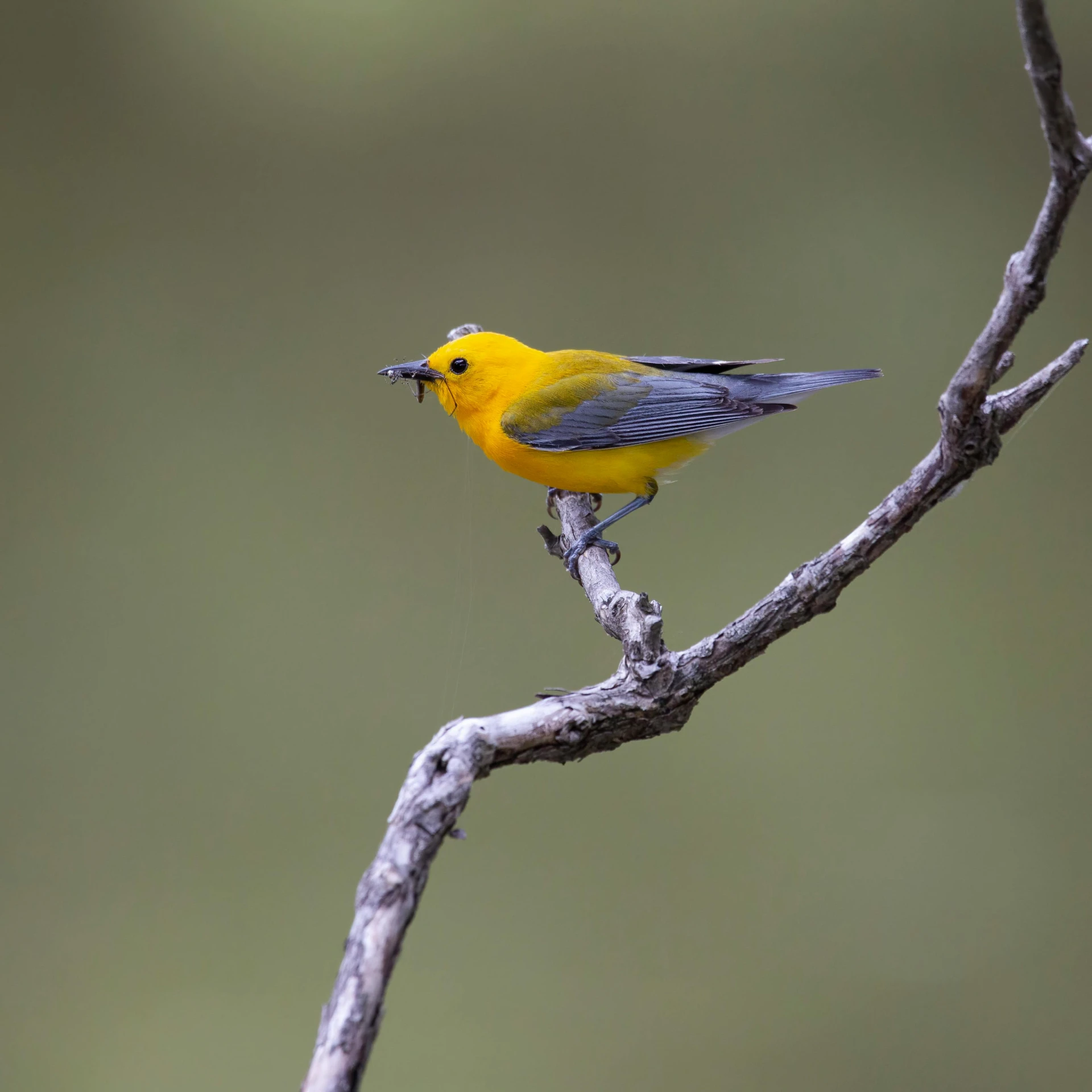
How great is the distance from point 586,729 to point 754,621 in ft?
0.76

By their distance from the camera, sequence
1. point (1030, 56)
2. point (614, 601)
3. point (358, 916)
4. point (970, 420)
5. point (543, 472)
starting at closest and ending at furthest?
point (1030, 56), point (358, 916), point (970, 420), point (614, 601), point (543, 472)

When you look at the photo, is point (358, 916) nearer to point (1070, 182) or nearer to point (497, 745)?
point (497, 745)

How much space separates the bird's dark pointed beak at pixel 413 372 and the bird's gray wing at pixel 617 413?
0.14 metres

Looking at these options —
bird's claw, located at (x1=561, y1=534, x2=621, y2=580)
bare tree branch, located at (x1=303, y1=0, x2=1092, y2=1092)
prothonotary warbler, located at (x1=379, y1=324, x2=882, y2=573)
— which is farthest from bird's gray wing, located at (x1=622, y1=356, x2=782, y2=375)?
bare tree branch, located at (x1=303, y1=0, x2=1092, y2=1092)

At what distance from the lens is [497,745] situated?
1.03 meters

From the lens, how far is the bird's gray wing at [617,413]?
1577 millimetres

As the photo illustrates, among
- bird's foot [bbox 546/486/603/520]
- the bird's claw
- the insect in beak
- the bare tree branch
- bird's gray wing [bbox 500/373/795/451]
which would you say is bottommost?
the bare tree branch

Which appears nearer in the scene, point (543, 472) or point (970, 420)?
point (970, 420)

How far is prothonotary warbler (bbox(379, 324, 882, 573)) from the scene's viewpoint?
158cm

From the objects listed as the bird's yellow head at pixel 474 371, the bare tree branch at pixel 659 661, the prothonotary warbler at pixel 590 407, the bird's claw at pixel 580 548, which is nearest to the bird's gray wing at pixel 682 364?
the prothonotary warbler at pixel 590 407

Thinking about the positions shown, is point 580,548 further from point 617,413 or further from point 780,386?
point 780,386

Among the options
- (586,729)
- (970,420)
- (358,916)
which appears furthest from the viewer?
(586,729)

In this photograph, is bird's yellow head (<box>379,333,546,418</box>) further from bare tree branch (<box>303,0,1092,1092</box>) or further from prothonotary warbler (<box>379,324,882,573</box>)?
bare tree branch (<box>303,0,1092,1092</box>)

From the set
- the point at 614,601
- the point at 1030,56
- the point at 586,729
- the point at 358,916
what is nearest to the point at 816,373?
the point at 614,601
